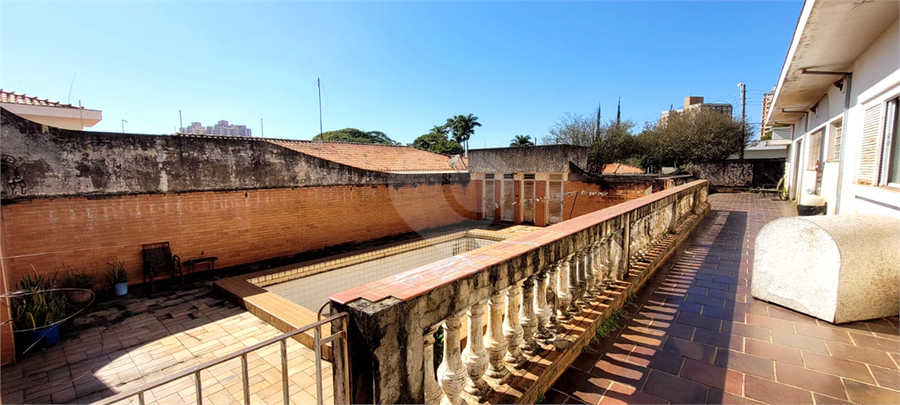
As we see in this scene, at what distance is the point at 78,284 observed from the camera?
5.61 meters

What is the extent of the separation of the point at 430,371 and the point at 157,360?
407 centimetres

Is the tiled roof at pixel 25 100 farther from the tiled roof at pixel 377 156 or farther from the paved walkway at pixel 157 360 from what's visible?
the paved walkway at pixel 157 360

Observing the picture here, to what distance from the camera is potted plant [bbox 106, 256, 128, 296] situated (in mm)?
5855

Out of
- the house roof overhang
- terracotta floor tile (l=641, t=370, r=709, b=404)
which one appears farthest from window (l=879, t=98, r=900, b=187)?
terracotta floor tile (l=641, t=370, r=709, b=404)

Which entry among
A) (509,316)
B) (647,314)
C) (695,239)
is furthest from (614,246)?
(695,239)

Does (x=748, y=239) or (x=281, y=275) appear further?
(x=281, y=275)

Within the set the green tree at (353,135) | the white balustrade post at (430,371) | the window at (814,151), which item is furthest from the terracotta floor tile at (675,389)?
the green tree at (353,135)

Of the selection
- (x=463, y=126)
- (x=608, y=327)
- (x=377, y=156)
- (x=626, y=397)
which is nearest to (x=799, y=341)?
(x=608, y=327)

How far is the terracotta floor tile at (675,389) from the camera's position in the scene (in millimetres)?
2041

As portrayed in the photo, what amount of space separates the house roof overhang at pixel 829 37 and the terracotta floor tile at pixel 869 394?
12.7ft

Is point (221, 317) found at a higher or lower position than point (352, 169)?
lower

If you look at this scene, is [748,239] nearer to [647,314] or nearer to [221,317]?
[647,314]

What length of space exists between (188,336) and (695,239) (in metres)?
7.85

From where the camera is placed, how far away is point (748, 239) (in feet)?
19.8
